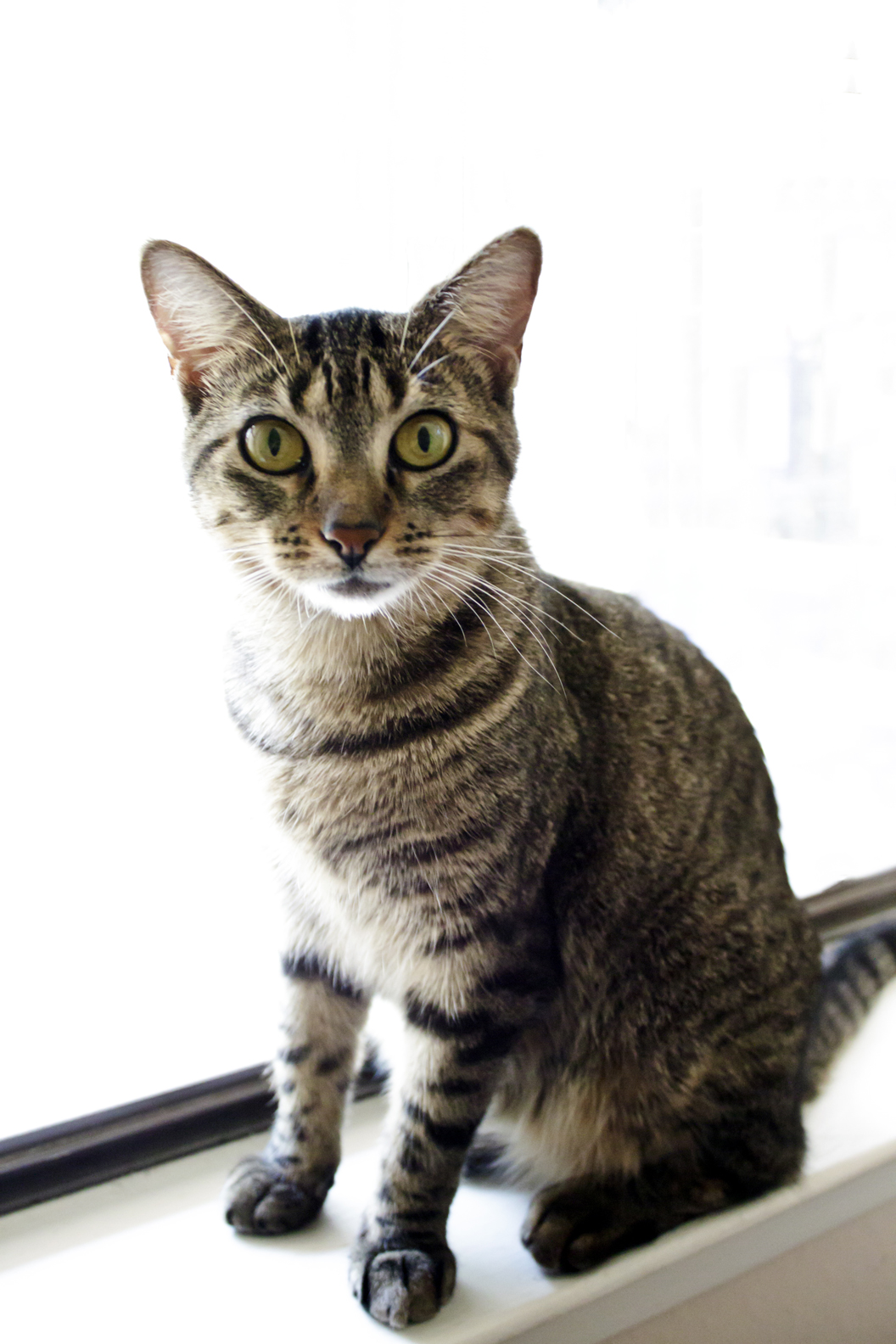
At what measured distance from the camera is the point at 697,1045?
1.10m

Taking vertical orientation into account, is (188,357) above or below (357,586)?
above

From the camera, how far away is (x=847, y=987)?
1481mm

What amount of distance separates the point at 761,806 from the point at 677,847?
0.18m

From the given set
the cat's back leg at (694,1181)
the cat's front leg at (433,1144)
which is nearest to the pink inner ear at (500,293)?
the cat's front leg at (433,1144)

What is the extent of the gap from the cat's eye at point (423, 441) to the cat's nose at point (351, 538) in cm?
10

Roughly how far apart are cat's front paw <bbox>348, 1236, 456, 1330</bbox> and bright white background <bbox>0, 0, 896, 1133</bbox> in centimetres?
39

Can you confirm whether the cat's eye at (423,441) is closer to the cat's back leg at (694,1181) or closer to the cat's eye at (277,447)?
the cat's eye at (277,447)

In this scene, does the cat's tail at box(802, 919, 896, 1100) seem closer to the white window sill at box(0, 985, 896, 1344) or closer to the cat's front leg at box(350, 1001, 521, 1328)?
the white window sill at box(0, 985, 896, 1344)

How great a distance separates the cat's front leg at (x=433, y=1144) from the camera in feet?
3.12

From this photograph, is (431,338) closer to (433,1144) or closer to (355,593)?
(355,593)

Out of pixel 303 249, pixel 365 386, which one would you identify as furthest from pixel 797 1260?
pixel 303 249

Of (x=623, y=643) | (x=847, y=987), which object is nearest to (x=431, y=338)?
(x=623, y=643)

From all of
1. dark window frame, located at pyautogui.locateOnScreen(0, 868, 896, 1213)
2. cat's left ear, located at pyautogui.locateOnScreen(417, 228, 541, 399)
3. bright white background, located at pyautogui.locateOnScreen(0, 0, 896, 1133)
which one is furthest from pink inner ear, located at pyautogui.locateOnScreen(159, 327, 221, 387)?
dark window frame, located at pyautogui.locateOnScreen(0, 868, 896, 1213)

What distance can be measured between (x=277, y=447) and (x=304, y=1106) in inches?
26.6
